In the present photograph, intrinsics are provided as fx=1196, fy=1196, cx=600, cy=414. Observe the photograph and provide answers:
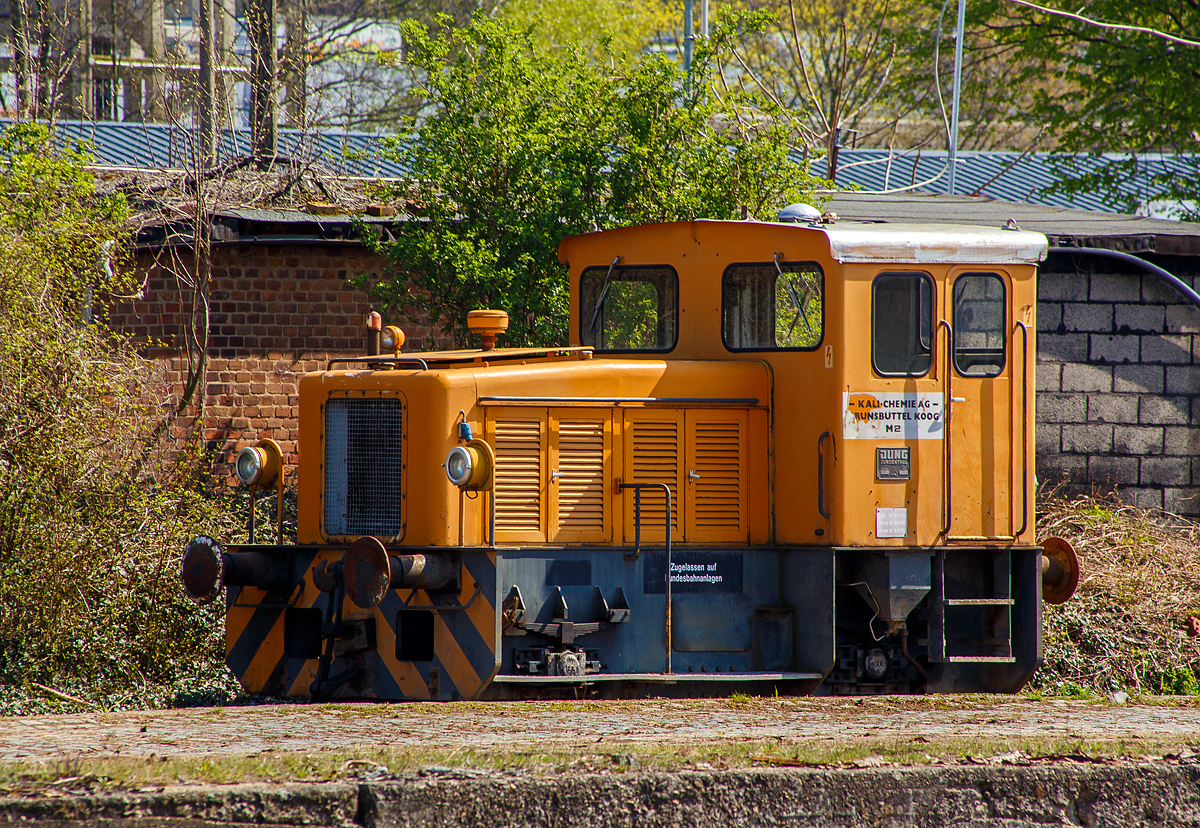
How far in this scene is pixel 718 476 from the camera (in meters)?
7.16

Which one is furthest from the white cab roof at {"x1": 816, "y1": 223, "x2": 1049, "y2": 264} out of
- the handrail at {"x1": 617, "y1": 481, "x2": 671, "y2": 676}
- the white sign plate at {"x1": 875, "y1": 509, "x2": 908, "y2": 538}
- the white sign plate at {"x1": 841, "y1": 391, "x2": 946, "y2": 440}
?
the handrail at {"x1": 617, "y1": 481, "x2": 671, "y2": 676}

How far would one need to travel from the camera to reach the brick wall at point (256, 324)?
12172 mm

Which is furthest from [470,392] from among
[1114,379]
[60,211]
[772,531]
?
[1114,379]

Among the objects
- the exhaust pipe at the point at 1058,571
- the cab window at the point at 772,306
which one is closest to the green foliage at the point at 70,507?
the cab window at the point at 772,306

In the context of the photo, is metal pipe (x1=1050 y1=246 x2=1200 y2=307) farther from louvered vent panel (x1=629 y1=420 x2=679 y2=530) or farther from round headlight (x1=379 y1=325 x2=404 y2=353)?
round headlight (x1=379 y1=325 x2=404 y2=353)

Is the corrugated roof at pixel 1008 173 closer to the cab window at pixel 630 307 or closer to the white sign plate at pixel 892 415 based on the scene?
the cab window at pixel 630 307

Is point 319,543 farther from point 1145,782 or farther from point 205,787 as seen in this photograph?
point 1145,782

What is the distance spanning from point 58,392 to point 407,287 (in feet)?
11.9

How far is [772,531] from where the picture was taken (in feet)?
23.6

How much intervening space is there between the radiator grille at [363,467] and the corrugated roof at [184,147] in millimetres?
5021

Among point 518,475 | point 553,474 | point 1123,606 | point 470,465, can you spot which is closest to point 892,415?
point 553,474

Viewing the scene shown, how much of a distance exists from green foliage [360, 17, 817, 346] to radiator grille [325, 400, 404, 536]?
3.75 metres

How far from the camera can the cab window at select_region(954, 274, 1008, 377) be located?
703 cm

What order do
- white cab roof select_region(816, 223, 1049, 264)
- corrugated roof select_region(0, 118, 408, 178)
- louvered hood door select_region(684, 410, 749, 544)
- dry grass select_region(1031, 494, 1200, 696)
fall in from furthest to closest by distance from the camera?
corrugated roof select_region(0, 118, 408, 178) → dry grass select_region(1031, 494, 1200, 696) → louvered hood door select_region(684, 410, 749, 544) → white cab roof select_region(816, 223, 1049, 264)
